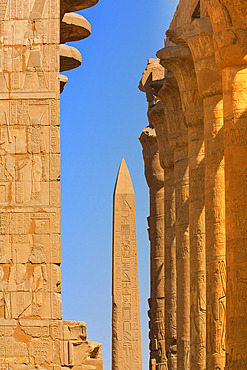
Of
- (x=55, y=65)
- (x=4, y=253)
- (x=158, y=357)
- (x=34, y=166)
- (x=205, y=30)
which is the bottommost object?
(x=158, y=357)

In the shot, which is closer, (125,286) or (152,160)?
(125,286)

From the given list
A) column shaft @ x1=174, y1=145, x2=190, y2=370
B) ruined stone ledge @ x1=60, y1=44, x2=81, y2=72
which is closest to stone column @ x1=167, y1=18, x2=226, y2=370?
ruined stone ledge @ x1=60, y1=44, x2=81, y2=72

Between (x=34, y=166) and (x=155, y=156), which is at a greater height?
(x=155, y=156)

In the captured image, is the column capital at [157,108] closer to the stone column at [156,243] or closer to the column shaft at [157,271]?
the stone column at [156,243]

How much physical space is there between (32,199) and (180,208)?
38.0ft

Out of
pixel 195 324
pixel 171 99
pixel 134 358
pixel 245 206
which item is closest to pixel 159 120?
pixel 171 99

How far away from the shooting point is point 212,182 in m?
24.2

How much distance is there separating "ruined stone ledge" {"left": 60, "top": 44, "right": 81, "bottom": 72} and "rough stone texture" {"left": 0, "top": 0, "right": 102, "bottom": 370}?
621 centimetres

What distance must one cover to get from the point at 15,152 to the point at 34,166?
389 mm

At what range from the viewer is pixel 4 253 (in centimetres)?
1867

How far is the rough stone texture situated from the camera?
1842cm

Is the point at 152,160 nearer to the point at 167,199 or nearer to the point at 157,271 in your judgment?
the point at 157,271

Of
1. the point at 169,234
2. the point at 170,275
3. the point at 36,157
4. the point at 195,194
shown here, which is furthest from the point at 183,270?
the point at 36,157

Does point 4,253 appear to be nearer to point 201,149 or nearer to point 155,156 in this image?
point 201,149
